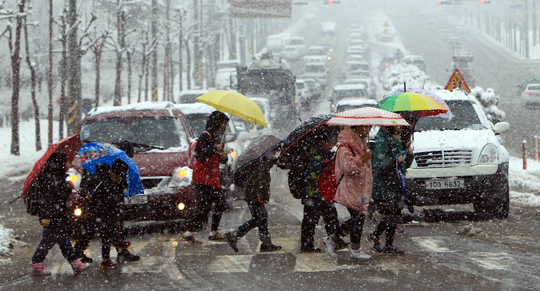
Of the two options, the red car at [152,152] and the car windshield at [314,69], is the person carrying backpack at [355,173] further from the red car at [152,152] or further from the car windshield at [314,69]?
the car windshield at [314,69]

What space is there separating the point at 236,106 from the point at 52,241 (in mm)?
2553

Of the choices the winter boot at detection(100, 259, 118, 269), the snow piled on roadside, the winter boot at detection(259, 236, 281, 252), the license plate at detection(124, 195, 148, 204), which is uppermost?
the license plate at detection(124, 195, 148, 204)

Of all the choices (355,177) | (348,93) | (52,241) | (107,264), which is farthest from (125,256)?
(348,93)

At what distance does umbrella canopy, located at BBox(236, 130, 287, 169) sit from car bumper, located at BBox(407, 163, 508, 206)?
8.77 feet

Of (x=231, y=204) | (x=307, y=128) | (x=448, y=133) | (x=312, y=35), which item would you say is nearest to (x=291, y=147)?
(x=307, y=128)

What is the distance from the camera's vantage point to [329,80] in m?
57.9

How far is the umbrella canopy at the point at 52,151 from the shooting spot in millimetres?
6715

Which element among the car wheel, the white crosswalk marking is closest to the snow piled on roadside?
→ the car wheel

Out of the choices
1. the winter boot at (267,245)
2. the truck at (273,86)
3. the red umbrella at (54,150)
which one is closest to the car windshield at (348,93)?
the truck at (273,86)

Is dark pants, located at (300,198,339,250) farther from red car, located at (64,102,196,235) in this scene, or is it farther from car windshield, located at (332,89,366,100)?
car windshield, located at (332,89,366,100)

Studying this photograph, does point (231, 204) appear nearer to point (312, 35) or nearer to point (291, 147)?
point (291, 147)

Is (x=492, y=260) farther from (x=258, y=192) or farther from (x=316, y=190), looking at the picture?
(x=258, y=192)

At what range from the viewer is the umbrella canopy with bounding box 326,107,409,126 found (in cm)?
642

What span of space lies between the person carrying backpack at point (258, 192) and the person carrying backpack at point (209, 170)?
0.72 meters
